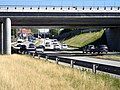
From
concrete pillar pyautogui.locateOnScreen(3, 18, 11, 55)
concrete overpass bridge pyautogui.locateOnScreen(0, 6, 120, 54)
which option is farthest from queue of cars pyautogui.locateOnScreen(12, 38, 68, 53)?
concrete overpass bridge pyautogui.locateOnScreen(0, 6, 120, 54)

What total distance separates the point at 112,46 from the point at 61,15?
29.2 m

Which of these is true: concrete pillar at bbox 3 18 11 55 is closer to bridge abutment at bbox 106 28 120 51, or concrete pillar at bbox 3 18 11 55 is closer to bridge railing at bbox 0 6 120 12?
bridge railing at bbox 0 6 120 12

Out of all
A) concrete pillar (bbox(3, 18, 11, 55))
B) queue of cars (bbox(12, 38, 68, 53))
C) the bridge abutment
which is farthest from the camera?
the bridge abutment

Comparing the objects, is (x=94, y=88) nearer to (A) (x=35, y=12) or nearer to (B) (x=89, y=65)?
(B) (x=89, y=65)

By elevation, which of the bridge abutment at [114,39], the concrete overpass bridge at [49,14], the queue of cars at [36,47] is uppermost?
the concrete overpass bridge at [49,14]

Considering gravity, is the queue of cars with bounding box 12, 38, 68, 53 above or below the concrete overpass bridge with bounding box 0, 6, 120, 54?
below

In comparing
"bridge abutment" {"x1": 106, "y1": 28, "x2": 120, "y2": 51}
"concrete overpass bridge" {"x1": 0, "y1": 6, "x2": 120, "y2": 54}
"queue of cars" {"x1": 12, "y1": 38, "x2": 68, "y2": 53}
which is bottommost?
"queue of cars" {"x1": 12, "y1": 38, "x2": 68, "y2": 53}

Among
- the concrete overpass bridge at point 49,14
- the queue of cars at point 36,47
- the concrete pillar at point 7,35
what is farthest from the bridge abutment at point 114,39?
the concrete pillar at point 7,35

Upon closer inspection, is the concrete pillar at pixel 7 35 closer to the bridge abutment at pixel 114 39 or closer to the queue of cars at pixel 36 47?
the queue of cars at pixel 36 47

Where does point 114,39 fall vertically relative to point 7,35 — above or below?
below

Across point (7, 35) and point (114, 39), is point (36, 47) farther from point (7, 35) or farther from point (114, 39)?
point (114, 39)

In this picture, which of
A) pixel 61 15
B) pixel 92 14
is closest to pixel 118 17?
pixel 92 14

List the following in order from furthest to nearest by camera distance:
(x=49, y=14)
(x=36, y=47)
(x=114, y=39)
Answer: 1. (x=114, y=39)
2. (x=36, y=47)
3. (x=49, y=14)

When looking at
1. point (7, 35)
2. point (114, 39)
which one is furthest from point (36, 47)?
point (114, 39)
